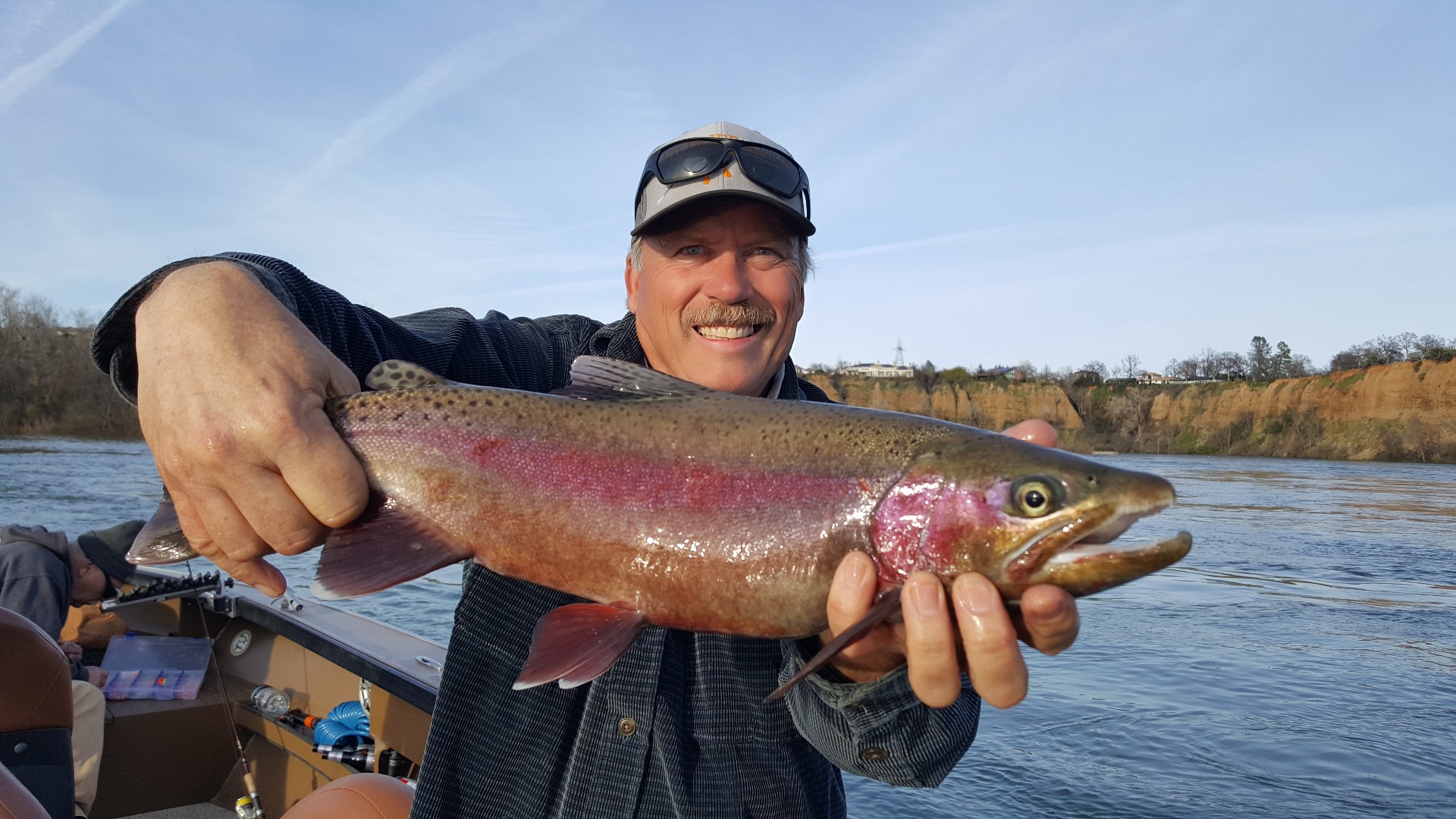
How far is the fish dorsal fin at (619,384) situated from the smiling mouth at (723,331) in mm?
942

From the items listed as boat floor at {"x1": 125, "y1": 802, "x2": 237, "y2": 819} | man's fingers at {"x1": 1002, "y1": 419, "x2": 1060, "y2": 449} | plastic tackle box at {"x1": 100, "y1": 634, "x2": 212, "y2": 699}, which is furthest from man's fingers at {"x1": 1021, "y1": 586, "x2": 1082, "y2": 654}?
plastic tackle box at {"x1": 100, "y1": 634, "x2": 212, "y2": 699}

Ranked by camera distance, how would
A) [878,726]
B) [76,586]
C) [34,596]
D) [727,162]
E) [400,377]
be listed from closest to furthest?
[400,377] < [878,726] < [727,162] < [34,596] < [76,586]

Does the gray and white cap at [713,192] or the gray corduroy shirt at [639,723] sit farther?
the gray and white cap at [713,192]

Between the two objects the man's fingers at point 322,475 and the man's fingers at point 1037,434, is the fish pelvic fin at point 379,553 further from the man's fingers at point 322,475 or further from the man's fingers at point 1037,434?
the man's fingers at point 1037,434

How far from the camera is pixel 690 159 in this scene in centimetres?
342

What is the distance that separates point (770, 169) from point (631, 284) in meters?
0.84

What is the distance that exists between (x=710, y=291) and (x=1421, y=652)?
44.4 ft

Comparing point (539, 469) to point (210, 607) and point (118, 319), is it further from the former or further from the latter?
point (210, 607)

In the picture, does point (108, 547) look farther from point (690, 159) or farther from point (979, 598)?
point (979, 598)

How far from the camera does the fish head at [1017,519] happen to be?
81.0 inches

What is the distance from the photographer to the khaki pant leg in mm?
5344

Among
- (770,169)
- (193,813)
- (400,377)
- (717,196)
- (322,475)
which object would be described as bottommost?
(193,813)

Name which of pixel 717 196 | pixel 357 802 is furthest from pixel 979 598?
pixel 357 802

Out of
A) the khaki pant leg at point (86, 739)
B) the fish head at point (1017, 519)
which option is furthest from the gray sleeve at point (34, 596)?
the fish head at point (1017, 519)
